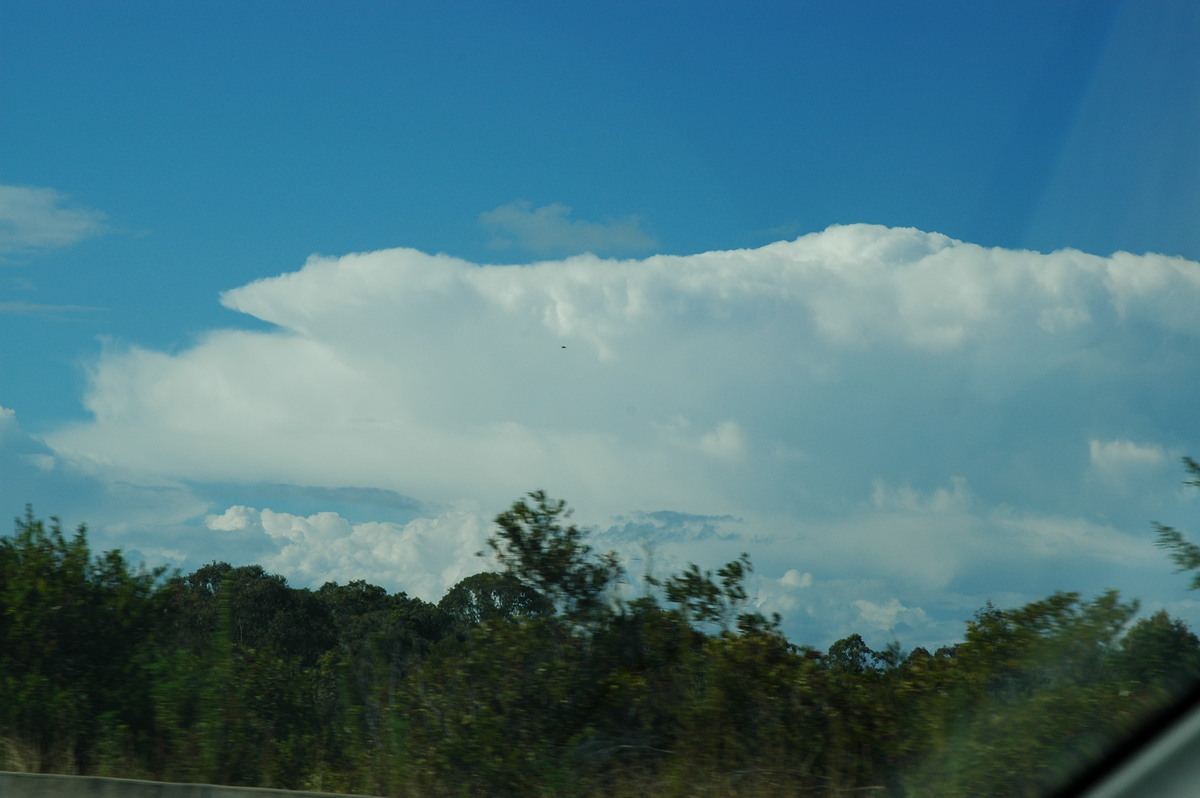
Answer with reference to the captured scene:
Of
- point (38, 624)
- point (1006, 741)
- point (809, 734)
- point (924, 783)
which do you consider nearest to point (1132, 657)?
point (1006, 741)

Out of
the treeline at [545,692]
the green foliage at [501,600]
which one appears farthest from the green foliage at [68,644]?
the green foliage at [501,600]

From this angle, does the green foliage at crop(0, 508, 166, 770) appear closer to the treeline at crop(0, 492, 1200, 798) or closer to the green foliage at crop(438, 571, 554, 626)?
the treeline at crop(0, 492, 1200, 798)

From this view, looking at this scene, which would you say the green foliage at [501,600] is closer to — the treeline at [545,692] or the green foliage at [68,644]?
the treeline at [545,692]

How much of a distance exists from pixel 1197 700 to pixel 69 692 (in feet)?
36.9

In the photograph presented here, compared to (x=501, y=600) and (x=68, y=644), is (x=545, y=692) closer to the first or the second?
(x=501, y=600)

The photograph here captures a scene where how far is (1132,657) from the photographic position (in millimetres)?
7055

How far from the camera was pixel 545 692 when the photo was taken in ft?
33.0

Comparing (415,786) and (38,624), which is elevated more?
(38,624)

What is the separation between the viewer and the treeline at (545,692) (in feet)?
25.2

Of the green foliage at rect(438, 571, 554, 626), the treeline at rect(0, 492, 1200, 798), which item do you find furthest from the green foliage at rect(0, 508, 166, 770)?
the green foliage at rect(438, 571, 554, 626)

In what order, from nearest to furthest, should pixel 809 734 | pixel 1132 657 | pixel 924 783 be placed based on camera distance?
1. pixel 1132 657
2. pixel 924 783
3. pixel 809 734

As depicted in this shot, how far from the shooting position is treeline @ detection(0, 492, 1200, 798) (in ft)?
25.2

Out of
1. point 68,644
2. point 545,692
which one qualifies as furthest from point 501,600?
point 68,644

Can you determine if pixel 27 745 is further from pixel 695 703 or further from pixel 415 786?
pixel 695 703
